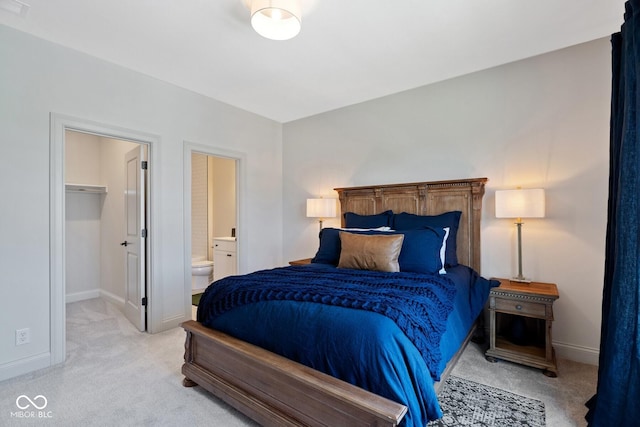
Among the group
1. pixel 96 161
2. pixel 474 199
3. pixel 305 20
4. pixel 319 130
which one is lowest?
pixel 474 199

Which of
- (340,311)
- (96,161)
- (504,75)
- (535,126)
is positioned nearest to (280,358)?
(340,311)

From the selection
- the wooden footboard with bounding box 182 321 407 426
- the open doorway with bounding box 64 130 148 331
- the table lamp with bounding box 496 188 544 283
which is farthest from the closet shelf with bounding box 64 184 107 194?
the table lamp with bounding box 496 188 544 283

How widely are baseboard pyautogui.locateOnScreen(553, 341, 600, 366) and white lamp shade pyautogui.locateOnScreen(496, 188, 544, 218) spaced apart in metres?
1.12

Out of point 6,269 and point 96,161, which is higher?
point 96,161

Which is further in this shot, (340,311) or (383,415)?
(340,311)

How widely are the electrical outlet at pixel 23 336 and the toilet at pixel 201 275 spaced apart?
239 cm

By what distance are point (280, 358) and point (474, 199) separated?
2297mm

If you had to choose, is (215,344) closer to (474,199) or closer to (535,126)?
(474,199)

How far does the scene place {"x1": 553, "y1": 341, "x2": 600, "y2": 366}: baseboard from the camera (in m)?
2.46

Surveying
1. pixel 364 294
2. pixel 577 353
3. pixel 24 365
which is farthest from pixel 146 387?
pixel 577 353

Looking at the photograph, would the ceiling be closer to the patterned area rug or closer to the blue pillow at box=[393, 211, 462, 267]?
the blue pillow at box=[393, 211, 462, 267]

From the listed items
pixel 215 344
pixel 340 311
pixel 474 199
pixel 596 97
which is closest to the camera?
pixel 340 311

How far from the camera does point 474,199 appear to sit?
294 centimetres

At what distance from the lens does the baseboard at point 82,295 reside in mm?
4289
